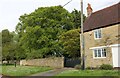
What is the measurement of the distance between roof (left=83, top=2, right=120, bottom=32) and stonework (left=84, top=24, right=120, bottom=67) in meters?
0.67

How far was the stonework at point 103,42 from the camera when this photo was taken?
102ft

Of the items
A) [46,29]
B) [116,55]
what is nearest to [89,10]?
[116,55]

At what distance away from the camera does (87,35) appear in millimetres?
36188

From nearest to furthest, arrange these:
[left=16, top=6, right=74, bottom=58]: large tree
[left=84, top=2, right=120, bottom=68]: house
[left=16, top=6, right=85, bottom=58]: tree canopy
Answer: [left=84, top=2, right=120, bottom=68]: house → [left=16, top=6, right=85, bottom=58]: tree canopy → [left=16, top=6, right=74, bottom=58]: large tree

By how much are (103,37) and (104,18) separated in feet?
10.3

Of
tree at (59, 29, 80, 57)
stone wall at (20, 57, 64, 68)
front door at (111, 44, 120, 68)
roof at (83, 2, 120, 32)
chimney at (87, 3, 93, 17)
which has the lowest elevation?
stone wall at (20, 57, 64, 68)

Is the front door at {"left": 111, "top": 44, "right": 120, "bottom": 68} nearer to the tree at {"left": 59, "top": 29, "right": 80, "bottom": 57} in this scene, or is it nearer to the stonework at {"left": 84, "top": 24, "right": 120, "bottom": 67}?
the stonework at {"left": 84, "top": 24, "right": 120, "bottom": 67}

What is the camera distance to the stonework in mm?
31212

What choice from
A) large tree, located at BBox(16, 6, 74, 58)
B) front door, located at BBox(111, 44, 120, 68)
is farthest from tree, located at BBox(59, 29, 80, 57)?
front door, located at BBox(111, 44, 120, 68)

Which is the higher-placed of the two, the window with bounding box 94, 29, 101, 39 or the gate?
the window with bounding box 94, 29, 101, 39

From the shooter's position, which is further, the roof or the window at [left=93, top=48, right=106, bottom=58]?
the window at [left=93, top=48, right=106, bottom=58]

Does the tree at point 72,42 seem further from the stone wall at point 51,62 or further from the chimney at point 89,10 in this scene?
the chimney at point 89,10

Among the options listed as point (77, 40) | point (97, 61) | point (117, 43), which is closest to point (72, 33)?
point (77, 40)

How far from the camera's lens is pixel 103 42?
32.8 meters
